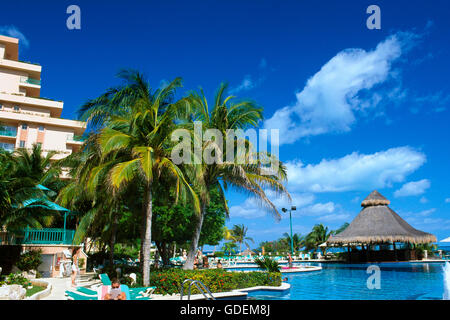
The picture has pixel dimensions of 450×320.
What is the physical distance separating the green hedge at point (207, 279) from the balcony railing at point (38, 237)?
29.9 feet

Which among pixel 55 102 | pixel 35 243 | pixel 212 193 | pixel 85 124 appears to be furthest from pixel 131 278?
pixel 55 102

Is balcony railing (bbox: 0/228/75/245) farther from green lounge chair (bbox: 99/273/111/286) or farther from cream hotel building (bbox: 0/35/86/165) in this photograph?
cream hotel building (bbox: 0/35/86/165)

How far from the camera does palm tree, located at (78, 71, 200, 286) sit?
12.2 meters

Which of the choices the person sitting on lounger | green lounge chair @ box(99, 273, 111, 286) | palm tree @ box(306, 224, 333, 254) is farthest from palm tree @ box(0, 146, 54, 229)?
palm tree @ box(306, 224, 333, 254)

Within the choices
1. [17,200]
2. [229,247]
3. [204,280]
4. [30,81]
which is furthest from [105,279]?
[229,247]

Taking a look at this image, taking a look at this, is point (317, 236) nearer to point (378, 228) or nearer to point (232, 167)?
point (378, 228)

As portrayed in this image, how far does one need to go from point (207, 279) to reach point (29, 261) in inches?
375

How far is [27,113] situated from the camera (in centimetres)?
4238

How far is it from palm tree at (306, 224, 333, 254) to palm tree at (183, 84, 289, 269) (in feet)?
124

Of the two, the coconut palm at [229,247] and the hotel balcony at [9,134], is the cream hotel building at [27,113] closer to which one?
the hotel balcony at [9,134]

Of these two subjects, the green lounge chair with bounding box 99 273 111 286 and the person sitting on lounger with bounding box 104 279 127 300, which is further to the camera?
the green lounge chair with bounding box 99 273 111 286
